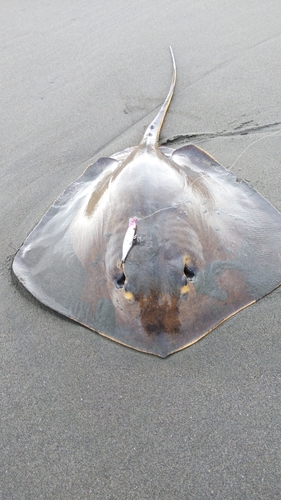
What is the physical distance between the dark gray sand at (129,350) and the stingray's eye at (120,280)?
1.53 ft

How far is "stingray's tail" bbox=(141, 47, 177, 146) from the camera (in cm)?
391

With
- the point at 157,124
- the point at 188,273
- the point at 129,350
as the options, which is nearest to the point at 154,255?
the point at 188,273

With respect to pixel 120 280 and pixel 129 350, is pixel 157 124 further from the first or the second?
pixel 129 350

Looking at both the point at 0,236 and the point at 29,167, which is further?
the point at 29,167

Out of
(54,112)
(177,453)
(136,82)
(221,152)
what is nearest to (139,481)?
(177,453)

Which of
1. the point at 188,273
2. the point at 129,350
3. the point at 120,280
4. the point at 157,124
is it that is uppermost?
the point at 157,124

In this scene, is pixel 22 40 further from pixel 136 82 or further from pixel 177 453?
pixel 177 453

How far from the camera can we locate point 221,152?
14.1ft

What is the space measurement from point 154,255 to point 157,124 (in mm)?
2387

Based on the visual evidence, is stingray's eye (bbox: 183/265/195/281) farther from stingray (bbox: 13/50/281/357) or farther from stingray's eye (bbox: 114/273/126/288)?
stingray's eye (bbox: 114/273/126/288)

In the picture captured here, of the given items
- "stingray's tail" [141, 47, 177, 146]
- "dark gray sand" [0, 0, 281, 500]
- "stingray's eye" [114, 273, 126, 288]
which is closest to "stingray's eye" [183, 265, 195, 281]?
"stingray's eye" [114, 273, 126, 288]

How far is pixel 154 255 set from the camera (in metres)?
2.46

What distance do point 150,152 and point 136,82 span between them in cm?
244

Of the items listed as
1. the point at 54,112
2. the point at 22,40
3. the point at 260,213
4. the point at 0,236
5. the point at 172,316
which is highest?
the point at 22,40
